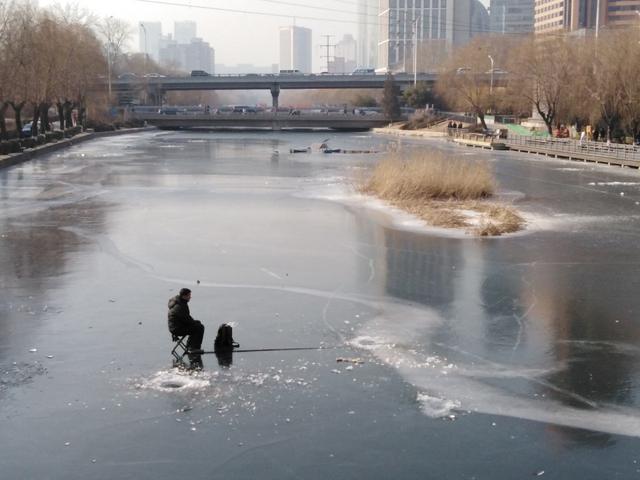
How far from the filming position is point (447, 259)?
22.5m

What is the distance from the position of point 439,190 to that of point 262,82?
387 ft

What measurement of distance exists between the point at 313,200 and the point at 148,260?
13.8 m

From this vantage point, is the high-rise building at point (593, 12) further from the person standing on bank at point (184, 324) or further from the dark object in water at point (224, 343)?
the person standing on bank at point (184, 324)

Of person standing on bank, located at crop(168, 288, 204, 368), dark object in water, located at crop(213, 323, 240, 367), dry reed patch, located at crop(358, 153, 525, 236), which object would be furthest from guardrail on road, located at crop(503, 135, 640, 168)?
person standing on bank, located at crop(168, 288, 204, 368)

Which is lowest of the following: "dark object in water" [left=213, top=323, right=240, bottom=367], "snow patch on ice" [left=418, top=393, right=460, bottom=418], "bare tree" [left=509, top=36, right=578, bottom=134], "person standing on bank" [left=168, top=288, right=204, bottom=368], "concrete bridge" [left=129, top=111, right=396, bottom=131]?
"snow patch on ice" [left=418, top=393, right=460, bottom=418]

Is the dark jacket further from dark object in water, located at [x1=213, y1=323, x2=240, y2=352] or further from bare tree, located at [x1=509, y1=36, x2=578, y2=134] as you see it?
bare tree, located at [x1=509, y1=36, x2=578, y2=134]

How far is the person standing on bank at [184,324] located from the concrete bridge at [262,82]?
129 metres

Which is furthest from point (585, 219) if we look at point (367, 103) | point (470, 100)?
point (367, 103)

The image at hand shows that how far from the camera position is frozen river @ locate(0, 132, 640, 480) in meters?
10.6

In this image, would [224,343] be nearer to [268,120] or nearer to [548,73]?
[548,73]

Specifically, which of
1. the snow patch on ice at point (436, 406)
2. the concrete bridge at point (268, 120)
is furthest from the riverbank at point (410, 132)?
the snow patch on ice at point (436, 406)

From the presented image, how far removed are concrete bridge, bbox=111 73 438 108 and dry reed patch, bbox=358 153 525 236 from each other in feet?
345

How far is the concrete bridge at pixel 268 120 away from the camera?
125250 mm

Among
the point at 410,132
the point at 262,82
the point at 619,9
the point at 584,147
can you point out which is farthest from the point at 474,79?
the point at 619,9
